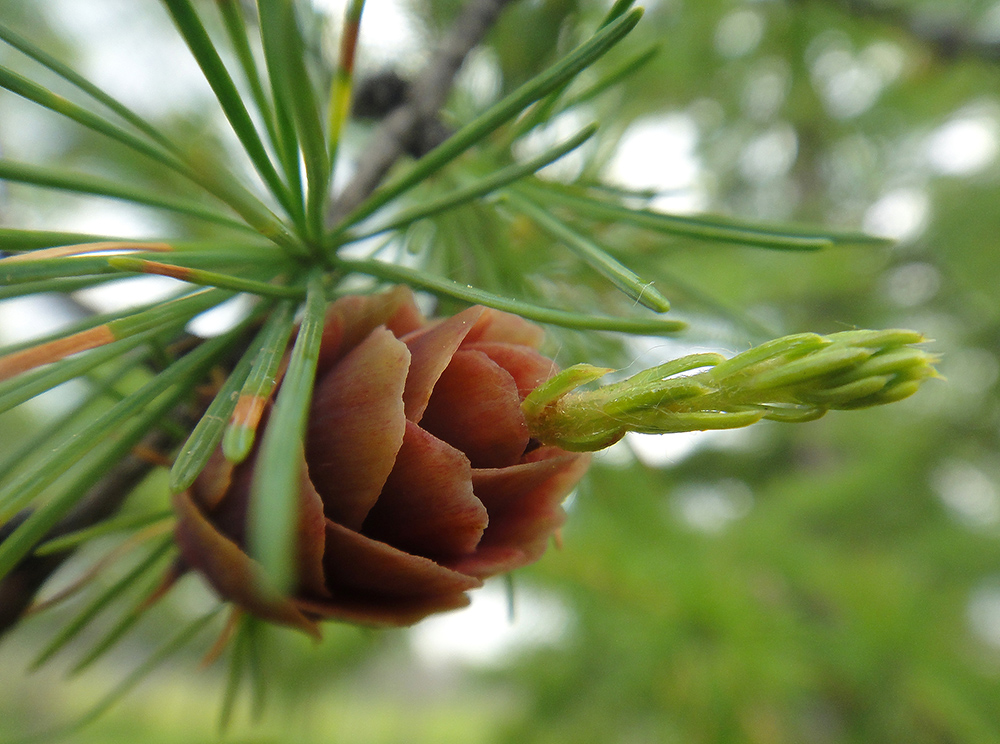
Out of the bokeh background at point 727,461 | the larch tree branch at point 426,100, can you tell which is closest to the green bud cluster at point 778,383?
the bokeh background at point 727,461

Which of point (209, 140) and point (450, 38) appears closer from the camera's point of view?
point (450, 38)

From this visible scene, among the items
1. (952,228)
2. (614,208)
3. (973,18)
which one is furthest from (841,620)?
(973,18)

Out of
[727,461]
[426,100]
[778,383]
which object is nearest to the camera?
[778,383]

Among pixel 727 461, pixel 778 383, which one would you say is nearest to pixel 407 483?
pixel 778 383

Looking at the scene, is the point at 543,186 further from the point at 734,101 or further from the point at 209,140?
the point at 734,101

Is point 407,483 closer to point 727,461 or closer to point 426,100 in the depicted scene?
point 426,100

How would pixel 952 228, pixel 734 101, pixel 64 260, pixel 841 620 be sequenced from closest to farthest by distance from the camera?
pixel 64 260
pixel 841 620
pixel 952 228
pixel 734 101
